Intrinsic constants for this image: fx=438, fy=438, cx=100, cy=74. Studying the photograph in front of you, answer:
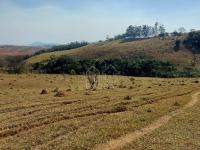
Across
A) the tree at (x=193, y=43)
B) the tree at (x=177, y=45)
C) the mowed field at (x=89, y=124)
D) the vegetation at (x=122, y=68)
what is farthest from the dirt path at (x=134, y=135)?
the tree at (x=177, y=45)

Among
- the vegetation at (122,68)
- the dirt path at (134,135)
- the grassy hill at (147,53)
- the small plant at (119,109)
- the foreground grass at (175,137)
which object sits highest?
the grassy hill at (147,53)

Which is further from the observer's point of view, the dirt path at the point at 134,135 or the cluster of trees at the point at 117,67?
the cluster of trees at the point at 117,67

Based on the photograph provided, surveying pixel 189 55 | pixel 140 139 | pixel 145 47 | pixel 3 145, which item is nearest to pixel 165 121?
pixel 140 139

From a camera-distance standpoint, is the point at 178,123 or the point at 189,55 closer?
the point at 178,123

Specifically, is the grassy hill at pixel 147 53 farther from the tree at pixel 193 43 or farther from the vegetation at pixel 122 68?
the vegetation at pixel 122 68

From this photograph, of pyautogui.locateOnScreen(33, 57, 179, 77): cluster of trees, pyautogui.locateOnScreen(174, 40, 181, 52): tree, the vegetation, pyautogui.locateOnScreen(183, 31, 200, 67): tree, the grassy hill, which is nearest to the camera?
the vegetation

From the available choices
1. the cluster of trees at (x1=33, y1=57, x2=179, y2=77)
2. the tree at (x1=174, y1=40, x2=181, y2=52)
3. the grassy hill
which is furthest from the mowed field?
the tree at (x1=174, y1=40, x2=181, y2=52)

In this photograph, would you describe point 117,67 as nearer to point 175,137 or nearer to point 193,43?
point 193,43

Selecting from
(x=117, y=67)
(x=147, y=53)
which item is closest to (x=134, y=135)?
(x=117, y=67)

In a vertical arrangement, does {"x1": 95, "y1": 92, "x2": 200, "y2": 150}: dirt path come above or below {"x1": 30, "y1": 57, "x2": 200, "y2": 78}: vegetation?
below

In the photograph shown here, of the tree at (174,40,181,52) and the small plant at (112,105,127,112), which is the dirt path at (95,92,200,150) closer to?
the small plant at (112,105,127,112)

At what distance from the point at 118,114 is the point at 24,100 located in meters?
15.0

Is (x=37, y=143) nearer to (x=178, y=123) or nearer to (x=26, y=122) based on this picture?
(x=26, y=122)

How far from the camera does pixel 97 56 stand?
18388 centimetres
